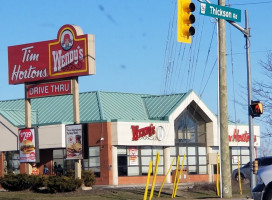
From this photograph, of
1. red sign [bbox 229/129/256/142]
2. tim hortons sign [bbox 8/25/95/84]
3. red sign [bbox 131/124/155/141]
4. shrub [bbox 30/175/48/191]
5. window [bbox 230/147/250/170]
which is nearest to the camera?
tim hortons sign [bbox 8/25/95/84]

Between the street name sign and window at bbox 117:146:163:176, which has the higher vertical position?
the street name sign

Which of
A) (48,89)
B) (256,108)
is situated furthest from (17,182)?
(256,108)

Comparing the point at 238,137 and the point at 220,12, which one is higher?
the point at 220,12

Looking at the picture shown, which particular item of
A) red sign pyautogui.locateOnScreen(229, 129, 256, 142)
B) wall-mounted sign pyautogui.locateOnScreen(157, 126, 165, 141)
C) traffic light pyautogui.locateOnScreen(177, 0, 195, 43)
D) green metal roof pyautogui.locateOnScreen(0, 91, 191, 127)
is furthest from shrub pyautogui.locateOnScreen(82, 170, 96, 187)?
red sign pyautogui.locateOnScreen(229, 129, 256, 142)

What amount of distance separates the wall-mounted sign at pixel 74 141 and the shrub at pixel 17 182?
2.64 meters

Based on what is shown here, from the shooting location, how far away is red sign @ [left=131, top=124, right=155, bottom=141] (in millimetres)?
49906

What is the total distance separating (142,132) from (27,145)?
1328cm

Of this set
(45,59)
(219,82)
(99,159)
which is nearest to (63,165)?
(99,159)

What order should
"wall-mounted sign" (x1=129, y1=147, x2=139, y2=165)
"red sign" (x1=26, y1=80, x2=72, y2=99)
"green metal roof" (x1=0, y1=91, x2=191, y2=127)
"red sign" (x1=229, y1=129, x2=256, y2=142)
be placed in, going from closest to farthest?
1. "red sign" (x1=26, y1=80, x2=72, y2=99)
2. "wall-mounted sign" (x1=129, y1=147, x2=139, y2=165)
3. "green metal roof" (x1=0, y1=91, x2=191, y2=127)
4. "red sign" (x1=229, y1=129, x2=256, y2=142)

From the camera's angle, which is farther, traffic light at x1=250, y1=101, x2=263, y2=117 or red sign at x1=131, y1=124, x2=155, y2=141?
red sign at x1=131, y1=124, x2=155, y2=141

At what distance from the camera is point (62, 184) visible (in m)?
34.1

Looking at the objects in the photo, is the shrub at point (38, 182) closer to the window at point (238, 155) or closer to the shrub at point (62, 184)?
the shrub at point (62, 184)

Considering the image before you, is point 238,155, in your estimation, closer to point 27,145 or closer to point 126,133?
point 126,133

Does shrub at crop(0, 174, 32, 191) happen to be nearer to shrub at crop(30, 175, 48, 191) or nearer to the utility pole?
shrub at crop(30, 175, 48, 191)
